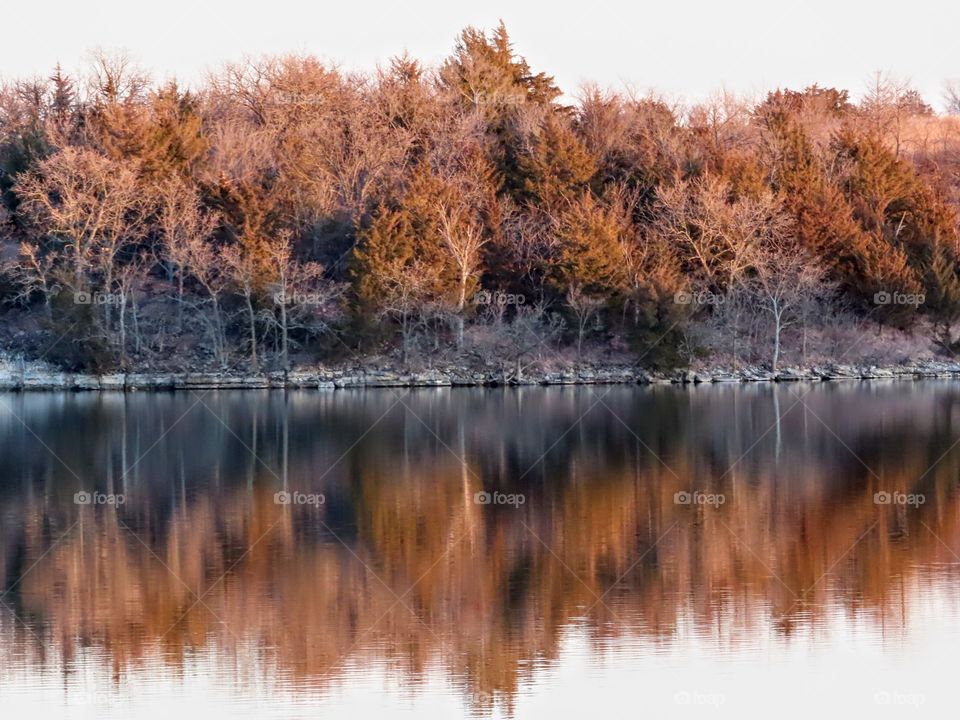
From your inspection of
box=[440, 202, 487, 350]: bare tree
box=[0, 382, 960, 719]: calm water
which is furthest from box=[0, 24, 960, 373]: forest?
box=[0, 382, 960, 719]: calm water

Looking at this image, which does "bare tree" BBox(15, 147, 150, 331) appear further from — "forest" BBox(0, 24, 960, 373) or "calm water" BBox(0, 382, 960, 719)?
"calm water" BBox(0, 382, 960, 719)

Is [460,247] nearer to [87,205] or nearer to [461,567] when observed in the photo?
[87,205]

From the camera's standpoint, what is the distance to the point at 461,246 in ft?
180

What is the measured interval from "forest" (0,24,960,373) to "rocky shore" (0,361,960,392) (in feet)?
2.18

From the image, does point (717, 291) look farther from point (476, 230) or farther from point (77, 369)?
point (77, 369)

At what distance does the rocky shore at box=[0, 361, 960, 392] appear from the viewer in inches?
2039

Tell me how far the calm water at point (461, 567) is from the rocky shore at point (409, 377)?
20.2 m

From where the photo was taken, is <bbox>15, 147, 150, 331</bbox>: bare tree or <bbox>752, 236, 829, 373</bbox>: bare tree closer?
<bbox>15, 147, 150, 331</bbox>: bare tree

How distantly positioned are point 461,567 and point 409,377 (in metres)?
36.7

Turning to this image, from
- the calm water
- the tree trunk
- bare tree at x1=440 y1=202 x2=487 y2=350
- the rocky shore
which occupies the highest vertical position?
bare tree at x1=440 y1=202 x2=487 y2=350

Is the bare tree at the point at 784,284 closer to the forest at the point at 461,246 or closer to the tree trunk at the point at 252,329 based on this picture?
the forest at the point at 461,246

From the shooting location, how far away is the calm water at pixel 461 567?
1220 centimetres

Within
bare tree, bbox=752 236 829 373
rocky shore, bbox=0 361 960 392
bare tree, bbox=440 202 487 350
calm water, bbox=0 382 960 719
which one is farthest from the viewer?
bare tree, bbox=440 202 487 350

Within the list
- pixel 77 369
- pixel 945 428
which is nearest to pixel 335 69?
pixel 77 369
